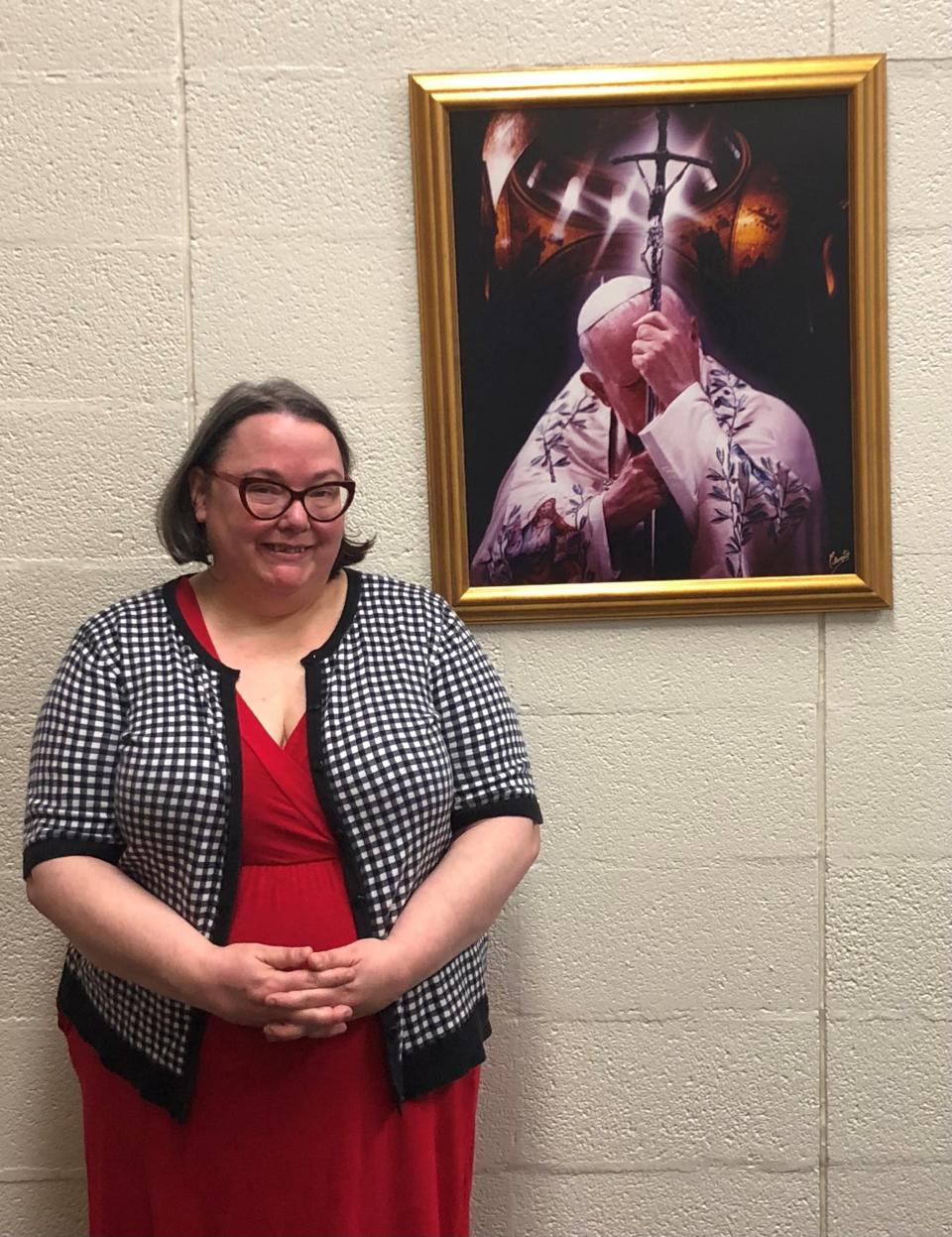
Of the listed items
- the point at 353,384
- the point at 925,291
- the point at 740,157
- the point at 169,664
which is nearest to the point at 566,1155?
the point at 169,664

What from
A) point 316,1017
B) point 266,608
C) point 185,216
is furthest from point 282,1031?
point 185,216

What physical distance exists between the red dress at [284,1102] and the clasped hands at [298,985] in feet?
0.22

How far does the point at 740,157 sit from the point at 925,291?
0.36 meters

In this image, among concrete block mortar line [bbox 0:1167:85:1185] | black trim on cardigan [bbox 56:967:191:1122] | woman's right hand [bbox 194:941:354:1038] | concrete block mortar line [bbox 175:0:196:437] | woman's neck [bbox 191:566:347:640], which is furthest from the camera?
concrete block mortar line [bbox 0:1167:85:1185]

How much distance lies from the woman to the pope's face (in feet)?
1.64

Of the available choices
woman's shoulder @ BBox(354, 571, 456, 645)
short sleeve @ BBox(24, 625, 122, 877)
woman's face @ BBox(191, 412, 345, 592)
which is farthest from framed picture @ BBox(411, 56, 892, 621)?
short sleeve @ BBox(24, 625, 122, 877)

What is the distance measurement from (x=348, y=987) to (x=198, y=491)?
0.66 meters

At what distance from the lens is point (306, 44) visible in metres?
1.71

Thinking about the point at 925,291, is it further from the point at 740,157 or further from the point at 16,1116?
the point at 16,1116

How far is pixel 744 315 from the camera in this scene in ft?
5.73

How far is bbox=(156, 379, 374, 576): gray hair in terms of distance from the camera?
55.9 inches

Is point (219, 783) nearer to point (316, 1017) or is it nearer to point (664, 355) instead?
point (316, 1017)

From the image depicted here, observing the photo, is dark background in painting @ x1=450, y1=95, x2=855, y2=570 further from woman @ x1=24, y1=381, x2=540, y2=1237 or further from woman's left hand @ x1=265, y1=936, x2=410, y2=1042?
woman's left hand @ x1=265, y1=936, x2=410, y2=1042

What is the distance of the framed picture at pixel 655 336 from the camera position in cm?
171
